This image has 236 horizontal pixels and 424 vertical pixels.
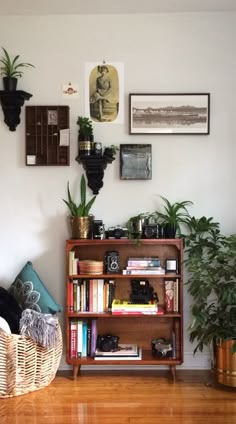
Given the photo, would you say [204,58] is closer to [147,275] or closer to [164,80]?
[164,80]

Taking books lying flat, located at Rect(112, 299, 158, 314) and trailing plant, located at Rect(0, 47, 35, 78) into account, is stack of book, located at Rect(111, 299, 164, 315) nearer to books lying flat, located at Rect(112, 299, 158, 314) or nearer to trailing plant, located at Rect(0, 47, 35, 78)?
books lying flat, located at Rect(112, 299, 158, 314)

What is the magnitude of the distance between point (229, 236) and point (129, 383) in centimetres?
121

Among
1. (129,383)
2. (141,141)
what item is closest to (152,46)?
(141,141)

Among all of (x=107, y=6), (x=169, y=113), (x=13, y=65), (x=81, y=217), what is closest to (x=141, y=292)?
(x=81, y=217)

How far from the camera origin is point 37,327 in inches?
117

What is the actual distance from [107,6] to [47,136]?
96 cm

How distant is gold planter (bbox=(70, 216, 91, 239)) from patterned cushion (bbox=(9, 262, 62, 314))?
0.39 metres

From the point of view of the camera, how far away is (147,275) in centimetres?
318

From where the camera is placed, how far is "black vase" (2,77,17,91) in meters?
3.32

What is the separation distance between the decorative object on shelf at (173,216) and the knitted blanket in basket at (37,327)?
969 millimetres

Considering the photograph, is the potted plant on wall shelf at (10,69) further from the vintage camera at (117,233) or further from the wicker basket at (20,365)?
the wicker basket at (20,365)

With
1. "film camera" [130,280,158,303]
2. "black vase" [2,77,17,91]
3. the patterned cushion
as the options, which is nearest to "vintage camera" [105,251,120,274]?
"film camera" [130,280,158,303]

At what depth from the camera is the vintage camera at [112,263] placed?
3.25 m

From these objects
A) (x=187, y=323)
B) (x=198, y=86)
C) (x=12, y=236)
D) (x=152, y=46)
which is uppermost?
(x=152, y=46)
